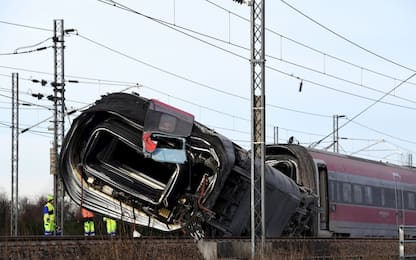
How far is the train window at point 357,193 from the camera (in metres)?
26.1

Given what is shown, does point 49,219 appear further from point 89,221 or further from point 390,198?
point 390,198

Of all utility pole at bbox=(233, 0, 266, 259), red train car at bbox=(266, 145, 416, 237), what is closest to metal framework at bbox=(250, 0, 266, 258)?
utility pole at bbox=(233, 0, 266, 259)

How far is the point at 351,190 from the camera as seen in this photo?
25844mm

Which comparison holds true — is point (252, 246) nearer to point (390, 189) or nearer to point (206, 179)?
point (206, 179)

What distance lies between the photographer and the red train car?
24.0 m

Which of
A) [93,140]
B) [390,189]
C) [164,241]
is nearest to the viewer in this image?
[164,241]

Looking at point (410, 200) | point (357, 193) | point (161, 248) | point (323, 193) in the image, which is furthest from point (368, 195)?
point (161, 248)

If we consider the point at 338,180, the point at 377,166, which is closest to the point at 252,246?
the point at 338,180

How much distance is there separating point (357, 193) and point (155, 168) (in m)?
10.7

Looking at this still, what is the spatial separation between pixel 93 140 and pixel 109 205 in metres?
1.61

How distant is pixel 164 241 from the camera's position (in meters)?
14.2

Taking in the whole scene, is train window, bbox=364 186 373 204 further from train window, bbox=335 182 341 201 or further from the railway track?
the railway track

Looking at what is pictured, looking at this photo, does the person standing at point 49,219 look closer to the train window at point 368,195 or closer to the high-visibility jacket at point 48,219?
the high-visibility jacket at point 48,219

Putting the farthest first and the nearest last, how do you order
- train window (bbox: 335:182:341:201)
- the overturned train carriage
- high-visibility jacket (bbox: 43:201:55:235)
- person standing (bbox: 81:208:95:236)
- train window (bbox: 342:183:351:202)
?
train window (bbox: 342:183:351:202) → train window (bbox: 335:182:341:201) → high-visibility jacket (bbox: 43:201:55:235) → person standing (bbox: 81:208:95:236) → the overturned train carriage
